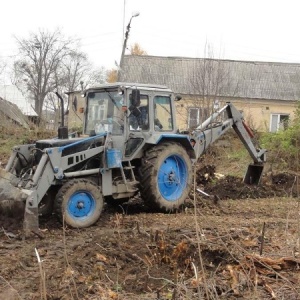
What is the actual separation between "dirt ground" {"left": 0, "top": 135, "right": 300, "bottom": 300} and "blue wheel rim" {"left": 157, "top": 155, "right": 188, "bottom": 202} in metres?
0.62

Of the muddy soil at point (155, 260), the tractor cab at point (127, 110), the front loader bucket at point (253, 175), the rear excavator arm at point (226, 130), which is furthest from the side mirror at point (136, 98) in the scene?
the front loader bucket at point (253, 175)

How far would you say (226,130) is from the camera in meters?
12.6

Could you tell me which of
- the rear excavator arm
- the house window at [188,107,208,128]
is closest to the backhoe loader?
the rear excavator arm

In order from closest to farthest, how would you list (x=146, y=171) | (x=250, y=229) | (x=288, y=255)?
(x=288, y=255) < (x=250, y=229) < (x=146, y=171)

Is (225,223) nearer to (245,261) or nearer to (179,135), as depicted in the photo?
(179,135)

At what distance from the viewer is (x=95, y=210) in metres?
8.80

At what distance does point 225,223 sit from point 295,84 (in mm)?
25473

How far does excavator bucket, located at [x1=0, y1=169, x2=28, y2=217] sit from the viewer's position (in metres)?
8.09

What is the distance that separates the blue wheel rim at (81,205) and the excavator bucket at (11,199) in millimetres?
777

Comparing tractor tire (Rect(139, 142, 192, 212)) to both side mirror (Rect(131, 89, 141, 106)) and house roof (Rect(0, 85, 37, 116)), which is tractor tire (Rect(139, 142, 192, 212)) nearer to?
side mirror (Rect(131, 89, 141, 106))

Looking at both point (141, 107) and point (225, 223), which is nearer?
point (225, 223)

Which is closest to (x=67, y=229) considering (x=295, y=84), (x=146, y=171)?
(x=146, y=171)

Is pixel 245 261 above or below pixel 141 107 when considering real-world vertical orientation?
below

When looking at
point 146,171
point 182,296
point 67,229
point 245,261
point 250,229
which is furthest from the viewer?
point 146,171
